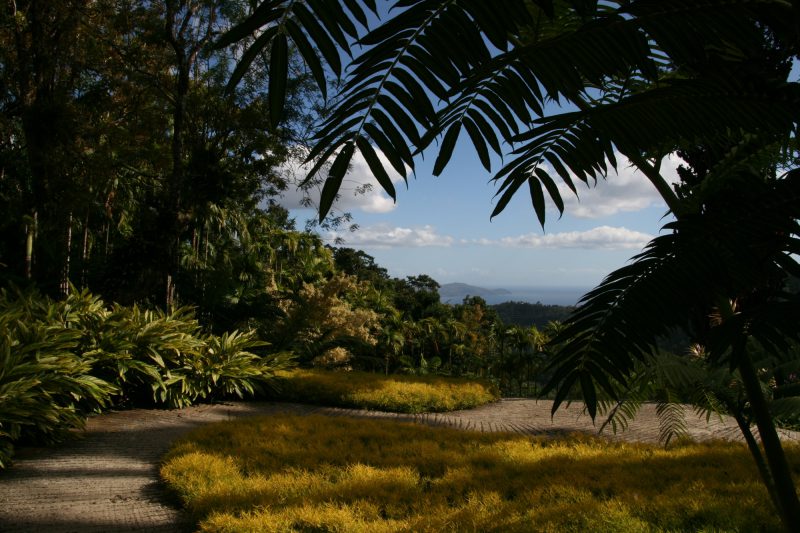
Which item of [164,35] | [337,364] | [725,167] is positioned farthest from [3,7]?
[725,167]

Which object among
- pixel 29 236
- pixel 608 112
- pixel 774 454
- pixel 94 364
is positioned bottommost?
pixel 94 364

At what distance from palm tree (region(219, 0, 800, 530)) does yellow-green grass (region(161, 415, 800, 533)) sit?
184 cm

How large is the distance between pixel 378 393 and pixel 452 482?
473 centimetres

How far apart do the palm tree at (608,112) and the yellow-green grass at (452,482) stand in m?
1.84

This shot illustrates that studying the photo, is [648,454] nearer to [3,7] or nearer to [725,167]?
[725,167]

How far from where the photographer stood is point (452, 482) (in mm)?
4254

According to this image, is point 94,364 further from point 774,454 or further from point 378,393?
point 774,454

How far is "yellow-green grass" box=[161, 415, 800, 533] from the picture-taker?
3.30 m

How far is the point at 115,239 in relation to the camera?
13.1m

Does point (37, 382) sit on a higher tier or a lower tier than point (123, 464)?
higher

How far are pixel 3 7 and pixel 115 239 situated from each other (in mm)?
6217

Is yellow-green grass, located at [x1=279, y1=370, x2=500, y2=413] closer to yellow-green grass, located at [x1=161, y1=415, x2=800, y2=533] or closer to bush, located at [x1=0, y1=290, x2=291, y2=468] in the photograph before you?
bush, located at [x1=0, y1=290, x2=291, y2=468]

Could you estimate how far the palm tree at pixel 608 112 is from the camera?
67 centimetres

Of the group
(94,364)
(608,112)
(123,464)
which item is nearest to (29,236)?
(94,364)
